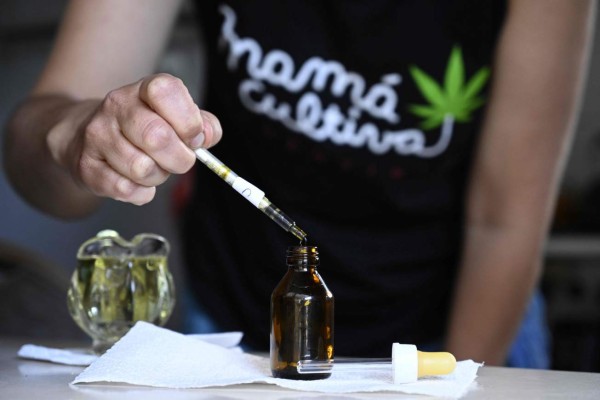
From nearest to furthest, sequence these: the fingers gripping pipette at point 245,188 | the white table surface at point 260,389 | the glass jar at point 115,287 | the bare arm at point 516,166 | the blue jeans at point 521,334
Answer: the white table surface at point 260,389 → the fingers gripping pipette at point 245,188 → the glass jar at point 115,287 → the bare arm at point 516,166 → the blue jeans at point 521,334

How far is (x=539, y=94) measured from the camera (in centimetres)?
147

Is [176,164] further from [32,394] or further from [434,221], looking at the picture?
[434,221]

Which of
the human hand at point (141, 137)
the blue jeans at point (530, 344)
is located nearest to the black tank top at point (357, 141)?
the blue jeans at point (530, 344)

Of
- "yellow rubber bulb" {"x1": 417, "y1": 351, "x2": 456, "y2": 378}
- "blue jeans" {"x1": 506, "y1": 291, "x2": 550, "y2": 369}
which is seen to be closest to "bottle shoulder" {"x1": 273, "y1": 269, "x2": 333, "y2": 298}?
"yellow rubber bulb" {"x1": 417, "y1": 351, "x2": 456, "y2": 378}

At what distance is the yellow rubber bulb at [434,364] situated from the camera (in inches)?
34.3

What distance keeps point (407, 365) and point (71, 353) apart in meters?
0.43

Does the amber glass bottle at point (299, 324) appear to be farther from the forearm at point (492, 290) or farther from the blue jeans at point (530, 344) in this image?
the blue jeans at point (530, 344)

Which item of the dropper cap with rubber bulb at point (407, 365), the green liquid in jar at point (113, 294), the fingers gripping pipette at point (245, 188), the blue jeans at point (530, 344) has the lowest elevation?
the blue jeans at point (530, 344)

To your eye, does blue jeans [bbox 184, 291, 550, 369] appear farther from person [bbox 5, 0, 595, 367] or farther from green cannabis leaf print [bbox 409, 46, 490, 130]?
green cannabis leaf print [bbox 409, 46, 490, 130]

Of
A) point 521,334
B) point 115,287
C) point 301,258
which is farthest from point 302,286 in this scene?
point 521,334

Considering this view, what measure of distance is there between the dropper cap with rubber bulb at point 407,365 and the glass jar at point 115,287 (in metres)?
0.28

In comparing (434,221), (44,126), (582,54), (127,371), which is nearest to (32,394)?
(127,371)

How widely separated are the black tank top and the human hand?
1.75 feet

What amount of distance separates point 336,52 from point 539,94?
13.4 inches
